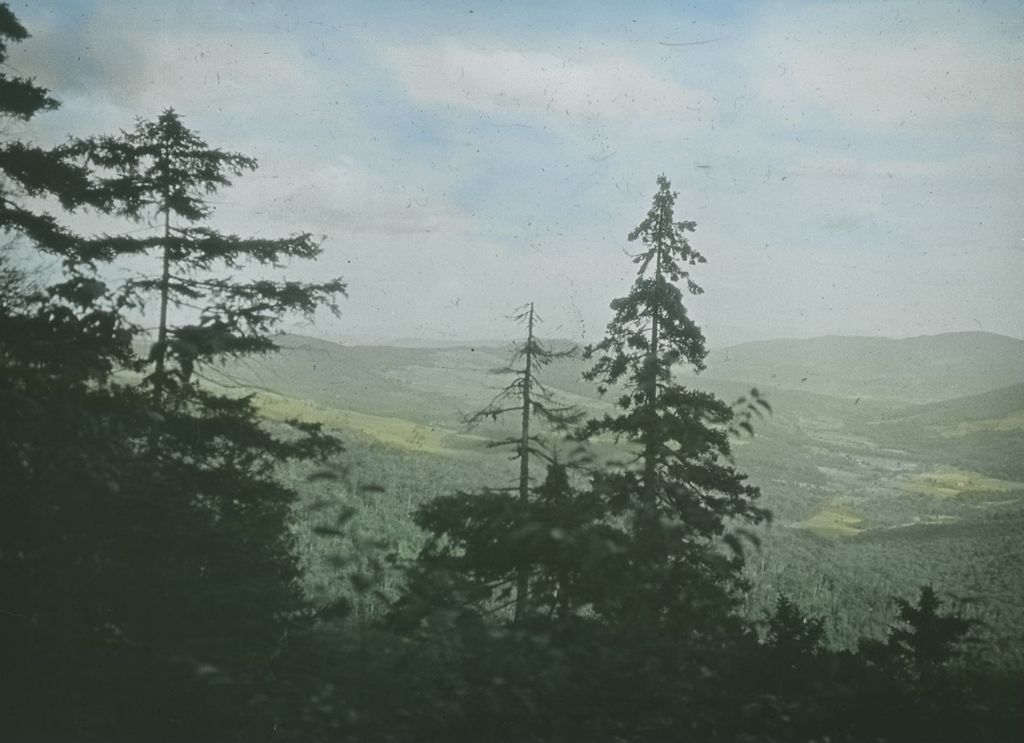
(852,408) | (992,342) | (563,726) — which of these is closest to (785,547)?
(563,726)

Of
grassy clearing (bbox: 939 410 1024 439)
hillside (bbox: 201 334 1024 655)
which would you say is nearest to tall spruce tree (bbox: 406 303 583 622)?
hillside (bbox: 201 334 1024 655)

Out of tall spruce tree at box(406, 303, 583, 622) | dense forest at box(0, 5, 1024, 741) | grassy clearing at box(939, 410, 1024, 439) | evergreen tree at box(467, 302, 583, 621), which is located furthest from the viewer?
grassy clearing at box(939, 410, 1024, 439)

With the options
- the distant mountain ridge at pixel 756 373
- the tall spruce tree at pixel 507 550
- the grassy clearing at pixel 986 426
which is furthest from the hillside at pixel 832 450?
the tall spruce tree at pixel 507 550

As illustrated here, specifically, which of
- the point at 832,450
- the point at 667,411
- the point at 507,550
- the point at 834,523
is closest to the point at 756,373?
the point at 832,450

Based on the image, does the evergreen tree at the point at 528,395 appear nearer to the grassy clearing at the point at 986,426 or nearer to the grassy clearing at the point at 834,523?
the grassy clearing at the point at 834,523

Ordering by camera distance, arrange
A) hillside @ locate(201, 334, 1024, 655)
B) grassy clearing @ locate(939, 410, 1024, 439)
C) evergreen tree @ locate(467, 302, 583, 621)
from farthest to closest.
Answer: grassy clearing @ locate(939, 410, 1024, 439), hillside @ locate(201, 334, 1024, 655), evergreen tree @ locate(467, 302, 583, 621)

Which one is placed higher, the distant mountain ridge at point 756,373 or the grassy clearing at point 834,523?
the distant mountain ridge at point 756,373

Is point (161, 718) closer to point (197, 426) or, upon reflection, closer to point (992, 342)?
point (197, 426)

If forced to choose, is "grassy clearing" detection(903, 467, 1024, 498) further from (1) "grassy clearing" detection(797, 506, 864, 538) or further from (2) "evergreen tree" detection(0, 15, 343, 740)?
(2) "evergreen tree" detection(0, 15, 343, 740)
